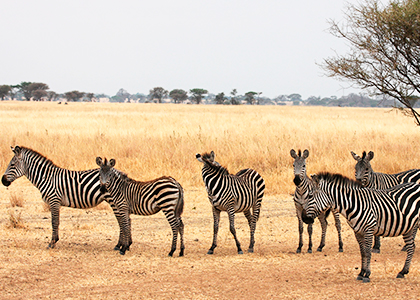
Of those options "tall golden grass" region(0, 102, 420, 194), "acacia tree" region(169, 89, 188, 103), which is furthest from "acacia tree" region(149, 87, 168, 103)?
"tall golden grass" region(0, 102, 420, 194)

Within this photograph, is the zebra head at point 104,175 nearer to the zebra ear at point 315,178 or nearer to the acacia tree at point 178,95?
the zebra ear at point 315,178

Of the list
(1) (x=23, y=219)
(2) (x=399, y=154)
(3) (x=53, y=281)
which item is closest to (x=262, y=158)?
(2) (x=399, y=154)

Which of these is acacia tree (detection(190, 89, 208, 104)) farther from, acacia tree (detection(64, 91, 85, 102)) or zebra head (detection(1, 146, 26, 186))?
zebra head (detection(1, 146, 26, 186))

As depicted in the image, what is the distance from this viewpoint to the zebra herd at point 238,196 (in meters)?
5.64

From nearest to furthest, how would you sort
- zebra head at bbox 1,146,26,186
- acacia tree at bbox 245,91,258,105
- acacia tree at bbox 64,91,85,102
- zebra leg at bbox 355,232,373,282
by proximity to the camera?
1. zebra leg at bbox 355,232,373,282
2. zebra head at bbox 1,146,26,186
3. acacia tree at bbox 245,91,258,105
4. acacia tree at bbox 64,91,85,102

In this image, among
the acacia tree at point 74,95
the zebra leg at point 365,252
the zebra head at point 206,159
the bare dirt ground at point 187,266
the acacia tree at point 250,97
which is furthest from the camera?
the acacia tree at point 74,95

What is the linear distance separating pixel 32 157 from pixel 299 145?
1031 centimetres

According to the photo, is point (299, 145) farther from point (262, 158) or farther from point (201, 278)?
point (201, 278)

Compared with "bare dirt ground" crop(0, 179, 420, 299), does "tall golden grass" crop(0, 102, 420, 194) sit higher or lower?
higher

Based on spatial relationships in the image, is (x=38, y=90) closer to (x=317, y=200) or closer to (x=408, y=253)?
(x=317, y=200)

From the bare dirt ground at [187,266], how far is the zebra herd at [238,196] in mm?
279

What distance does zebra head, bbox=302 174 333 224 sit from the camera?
5750 mm

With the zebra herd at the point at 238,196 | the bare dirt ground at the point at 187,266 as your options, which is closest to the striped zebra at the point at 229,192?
the zebra herd at the point at 238,196

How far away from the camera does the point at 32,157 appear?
7617 millimetres
